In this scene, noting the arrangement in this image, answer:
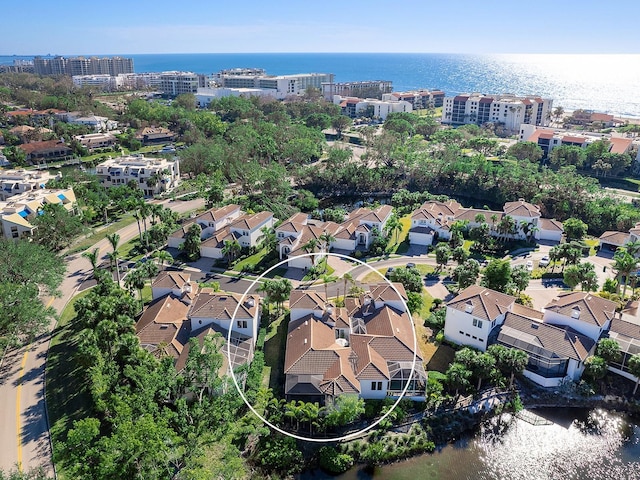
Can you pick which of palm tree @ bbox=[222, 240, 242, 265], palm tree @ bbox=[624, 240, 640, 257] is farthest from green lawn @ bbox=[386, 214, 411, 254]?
palm tree @ bbox=[624, 240, 640, 257]

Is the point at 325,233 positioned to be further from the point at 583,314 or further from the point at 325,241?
the point at 583,314

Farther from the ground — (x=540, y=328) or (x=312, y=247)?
(x=312, y=247)

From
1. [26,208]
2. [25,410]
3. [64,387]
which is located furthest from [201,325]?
[26,208]

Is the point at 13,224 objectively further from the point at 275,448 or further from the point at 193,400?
the point at 275,448

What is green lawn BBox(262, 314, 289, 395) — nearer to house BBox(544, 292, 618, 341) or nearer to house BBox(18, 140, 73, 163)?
house BBox(544, 292, 618, 341)

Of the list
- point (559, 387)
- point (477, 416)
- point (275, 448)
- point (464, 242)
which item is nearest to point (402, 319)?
point (477, 416)
